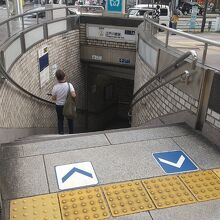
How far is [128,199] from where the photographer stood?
299 cm

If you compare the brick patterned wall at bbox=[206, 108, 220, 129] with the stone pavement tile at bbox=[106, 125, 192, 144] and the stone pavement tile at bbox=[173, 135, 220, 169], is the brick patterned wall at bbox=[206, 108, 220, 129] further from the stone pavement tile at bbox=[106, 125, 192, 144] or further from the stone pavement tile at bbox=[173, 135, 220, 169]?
the stone pavement tile at bbox=[106, 125, 192, 144]

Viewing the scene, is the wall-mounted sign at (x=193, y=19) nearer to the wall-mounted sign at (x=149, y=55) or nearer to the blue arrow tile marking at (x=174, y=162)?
the wall-mounted sign at (x=149, y=55)

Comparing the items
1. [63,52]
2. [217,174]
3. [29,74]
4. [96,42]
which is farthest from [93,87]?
[217,174]

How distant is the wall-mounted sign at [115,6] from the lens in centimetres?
1043

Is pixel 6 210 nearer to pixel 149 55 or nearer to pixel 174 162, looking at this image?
pixel 174 162

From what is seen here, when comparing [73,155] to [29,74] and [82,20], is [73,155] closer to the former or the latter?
[29,74]

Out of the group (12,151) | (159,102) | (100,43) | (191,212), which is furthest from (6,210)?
(100,43)

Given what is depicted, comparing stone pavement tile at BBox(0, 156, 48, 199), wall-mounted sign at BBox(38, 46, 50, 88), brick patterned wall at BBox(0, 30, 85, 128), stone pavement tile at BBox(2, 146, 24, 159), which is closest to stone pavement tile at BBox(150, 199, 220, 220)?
stone pavement tile at BBox(0, 156, 48, 199)

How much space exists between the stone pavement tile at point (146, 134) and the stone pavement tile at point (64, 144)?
0.17m

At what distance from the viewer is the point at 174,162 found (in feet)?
12.0

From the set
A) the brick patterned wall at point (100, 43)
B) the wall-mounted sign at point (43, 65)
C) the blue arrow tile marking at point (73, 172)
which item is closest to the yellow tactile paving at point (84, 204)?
the blue arrow tile marking at point (73, 172)

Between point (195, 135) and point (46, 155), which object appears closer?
point (46, 155)

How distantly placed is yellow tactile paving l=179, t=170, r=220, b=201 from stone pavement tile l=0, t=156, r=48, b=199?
61.6 inches

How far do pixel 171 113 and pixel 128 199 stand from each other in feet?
8.55
